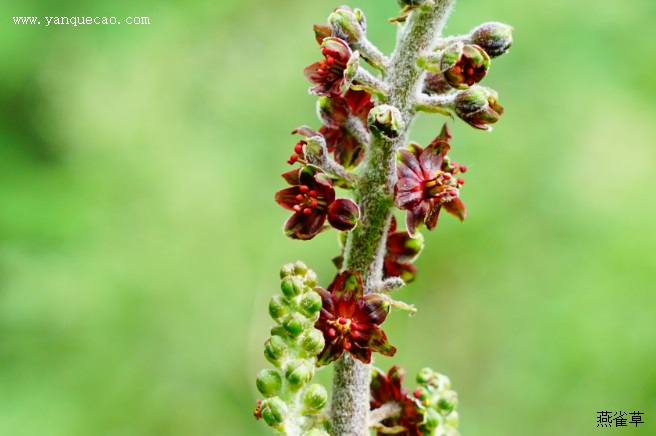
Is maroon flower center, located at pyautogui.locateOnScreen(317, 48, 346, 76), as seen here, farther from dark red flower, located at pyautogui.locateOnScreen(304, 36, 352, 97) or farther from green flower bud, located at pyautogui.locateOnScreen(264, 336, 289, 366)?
green flower bud, located at pyautogui.locateOnScreen(264, 336, 289, 366)

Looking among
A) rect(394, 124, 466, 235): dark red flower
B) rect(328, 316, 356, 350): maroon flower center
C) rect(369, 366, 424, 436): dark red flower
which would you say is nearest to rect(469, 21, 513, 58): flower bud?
rect(394, 124, 466, 235): dark red flower

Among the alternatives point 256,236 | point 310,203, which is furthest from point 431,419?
point 256,236

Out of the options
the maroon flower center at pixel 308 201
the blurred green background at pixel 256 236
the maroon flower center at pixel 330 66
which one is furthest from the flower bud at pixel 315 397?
the blurred green background at pixel 256 236

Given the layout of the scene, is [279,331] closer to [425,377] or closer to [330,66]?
[425,377]

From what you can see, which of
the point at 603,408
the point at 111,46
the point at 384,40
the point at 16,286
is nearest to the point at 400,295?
the point at 603,408

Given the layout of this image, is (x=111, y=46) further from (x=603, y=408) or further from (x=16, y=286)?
(x=603, y=408)

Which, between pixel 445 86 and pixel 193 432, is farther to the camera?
pixel 193 432

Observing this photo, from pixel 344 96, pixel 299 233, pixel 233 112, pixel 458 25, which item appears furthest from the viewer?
pixel 233 112
